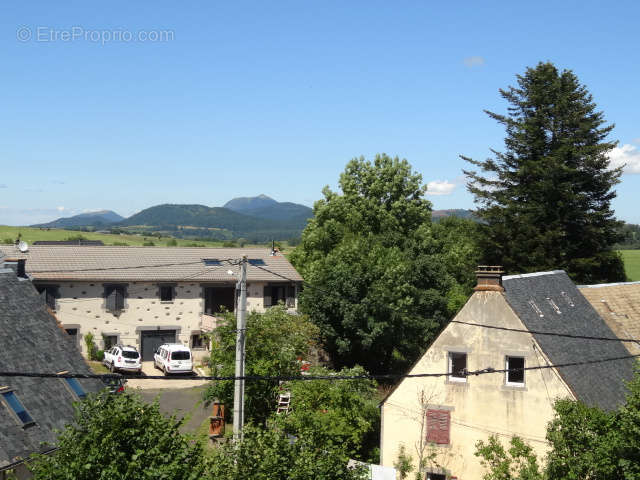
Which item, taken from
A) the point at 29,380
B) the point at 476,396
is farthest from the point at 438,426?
the point at 29,380

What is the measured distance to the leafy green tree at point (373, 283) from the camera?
39.2 metres

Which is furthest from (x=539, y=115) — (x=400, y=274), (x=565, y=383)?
(x=565, y=383)

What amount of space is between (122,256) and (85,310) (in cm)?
566

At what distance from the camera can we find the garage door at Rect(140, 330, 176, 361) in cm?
4225

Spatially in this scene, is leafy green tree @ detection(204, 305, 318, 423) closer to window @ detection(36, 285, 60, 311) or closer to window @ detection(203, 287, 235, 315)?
window @ detection(203, 287, 235, 315)

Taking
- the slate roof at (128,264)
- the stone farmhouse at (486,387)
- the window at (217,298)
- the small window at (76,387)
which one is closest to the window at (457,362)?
the stone farmhouse at (486,387)

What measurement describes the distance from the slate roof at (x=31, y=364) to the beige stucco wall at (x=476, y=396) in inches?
478

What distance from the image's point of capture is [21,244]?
27.3 meters

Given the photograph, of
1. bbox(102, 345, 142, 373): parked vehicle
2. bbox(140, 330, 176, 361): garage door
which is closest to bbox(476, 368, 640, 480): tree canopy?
bbox(102, 345, 142, 373): parked vehicle

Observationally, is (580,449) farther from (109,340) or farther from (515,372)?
(109,340)

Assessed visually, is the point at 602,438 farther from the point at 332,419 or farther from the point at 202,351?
the point at 202,351

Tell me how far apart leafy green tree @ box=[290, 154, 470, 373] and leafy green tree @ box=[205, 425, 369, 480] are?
23834mm

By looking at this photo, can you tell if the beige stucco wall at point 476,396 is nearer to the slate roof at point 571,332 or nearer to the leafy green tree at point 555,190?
the slate roof at point 571,332

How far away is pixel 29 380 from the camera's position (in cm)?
1733
